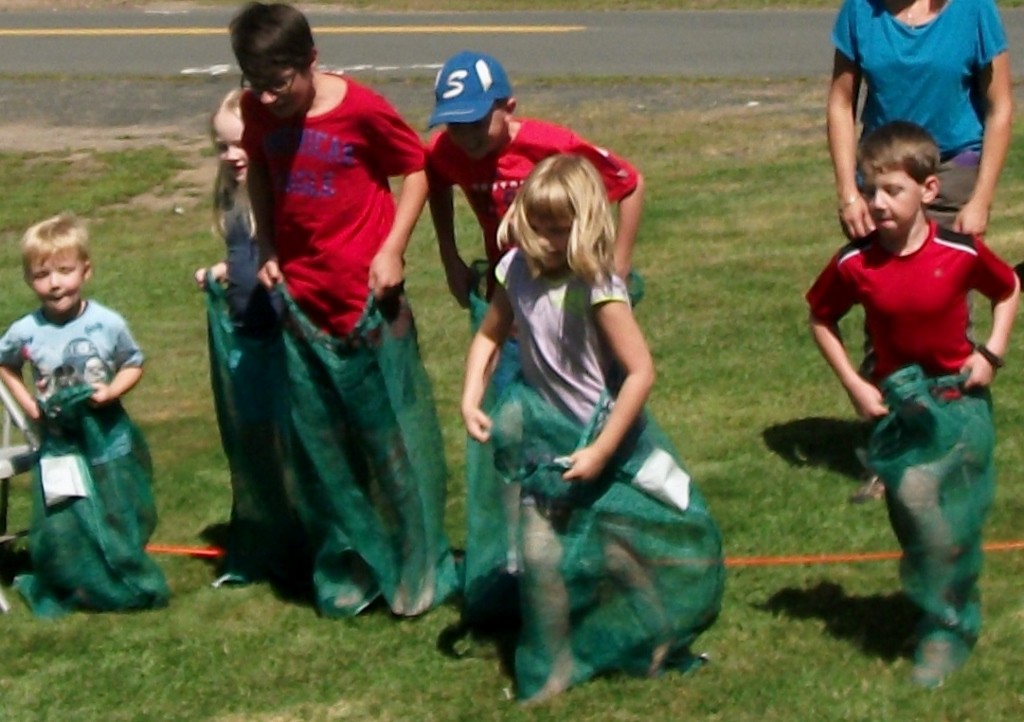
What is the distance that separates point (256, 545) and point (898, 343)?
214 centimetres

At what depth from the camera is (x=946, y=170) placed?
233 inches

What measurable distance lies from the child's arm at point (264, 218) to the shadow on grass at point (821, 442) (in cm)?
232

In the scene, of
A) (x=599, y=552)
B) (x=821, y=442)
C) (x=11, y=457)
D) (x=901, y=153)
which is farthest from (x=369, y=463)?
(x=821, y=442)

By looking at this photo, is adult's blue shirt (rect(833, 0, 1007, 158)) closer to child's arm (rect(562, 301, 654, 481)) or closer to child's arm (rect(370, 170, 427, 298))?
child's arm (rect(370, 170, 427, 298))

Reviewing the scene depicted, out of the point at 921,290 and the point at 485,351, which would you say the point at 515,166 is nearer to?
the point at 485,351

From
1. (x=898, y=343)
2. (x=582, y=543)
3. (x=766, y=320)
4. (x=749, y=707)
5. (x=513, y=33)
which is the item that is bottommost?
(x=513, y=33)

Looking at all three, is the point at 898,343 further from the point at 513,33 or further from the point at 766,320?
the point at 513,33

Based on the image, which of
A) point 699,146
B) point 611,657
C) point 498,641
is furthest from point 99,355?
point 699,146

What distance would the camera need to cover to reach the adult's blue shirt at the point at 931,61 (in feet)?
18.7

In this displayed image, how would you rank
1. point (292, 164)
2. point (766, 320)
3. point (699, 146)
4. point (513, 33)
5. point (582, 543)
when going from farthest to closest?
point (513, 33) < point (699, 146) < point (766, 320) < point (292, 164) < point (582, 543)

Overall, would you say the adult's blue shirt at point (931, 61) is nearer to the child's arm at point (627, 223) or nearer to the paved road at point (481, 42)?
the child's arm at point (627, 223)

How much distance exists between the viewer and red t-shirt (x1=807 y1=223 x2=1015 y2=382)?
15.3 ft

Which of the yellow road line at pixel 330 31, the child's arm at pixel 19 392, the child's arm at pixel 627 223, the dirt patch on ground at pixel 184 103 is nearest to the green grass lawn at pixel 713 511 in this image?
the child's arm at pixel 19 392

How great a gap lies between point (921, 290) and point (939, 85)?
4.23 ft
